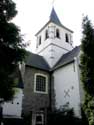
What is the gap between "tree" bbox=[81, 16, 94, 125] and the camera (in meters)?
10.2

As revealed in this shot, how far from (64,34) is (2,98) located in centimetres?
1623

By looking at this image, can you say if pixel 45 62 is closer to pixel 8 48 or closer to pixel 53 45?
pixel 53 45

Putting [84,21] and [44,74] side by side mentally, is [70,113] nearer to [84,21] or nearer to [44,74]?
[44,74]

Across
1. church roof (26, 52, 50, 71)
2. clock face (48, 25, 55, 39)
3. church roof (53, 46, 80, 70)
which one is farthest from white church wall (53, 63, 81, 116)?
clock face (48, 25, 55, 39)

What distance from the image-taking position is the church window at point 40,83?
16.4 metres

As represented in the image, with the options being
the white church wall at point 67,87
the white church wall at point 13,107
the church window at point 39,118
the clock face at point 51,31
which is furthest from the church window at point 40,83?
the clock face at point 51,31

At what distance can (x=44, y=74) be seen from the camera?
56.5ft

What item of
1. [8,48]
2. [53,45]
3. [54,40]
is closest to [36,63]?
[53,45]

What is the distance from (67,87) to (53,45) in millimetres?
6340

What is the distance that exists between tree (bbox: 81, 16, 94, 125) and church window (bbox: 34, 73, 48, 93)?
621 centimetres

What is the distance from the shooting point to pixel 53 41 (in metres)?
20.6

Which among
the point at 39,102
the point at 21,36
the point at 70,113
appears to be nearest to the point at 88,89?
the point at 70,113

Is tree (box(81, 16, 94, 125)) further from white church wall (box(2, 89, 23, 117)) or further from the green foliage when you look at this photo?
white church wall (box(2, 89, 23, 117))

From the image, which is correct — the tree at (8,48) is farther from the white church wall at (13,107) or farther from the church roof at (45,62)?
the church roof at (45,62)
